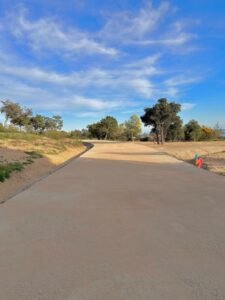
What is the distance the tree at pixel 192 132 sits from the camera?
193 feet

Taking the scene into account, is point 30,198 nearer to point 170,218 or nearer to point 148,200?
point 148,200

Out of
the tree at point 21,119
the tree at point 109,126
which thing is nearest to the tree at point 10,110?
the tree at point 21,119

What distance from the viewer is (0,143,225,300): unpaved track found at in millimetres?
2822

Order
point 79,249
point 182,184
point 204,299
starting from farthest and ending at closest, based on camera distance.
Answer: point 182,184 → point 79,249 → point 204,299

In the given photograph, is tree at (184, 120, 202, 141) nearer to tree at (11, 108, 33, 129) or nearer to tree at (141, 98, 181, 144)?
tree at (141, 98, 181, 144)

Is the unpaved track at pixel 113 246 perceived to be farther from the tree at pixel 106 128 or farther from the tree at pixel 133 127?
the tree at pixel 106 128

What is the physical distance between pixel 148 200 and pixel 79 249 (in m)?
3.09

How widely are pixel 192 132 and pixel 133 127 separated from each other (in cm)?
1844

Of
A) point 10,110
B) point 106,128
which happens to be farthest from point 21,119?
point 106,128

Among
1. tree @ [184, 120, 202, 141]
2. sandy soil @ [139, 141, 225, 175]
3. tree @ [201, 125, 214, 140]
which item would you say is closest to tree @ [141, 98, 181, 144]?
sandy soil @ [139, 141, 225, 175]

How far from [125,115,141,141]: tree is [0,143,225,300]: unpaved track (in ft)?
215

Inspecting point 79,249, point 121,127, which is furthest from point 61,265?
point 121,127

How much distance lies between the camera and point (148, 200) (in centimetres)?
657

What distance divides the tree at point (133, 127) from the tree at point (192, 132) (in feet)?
51.5
